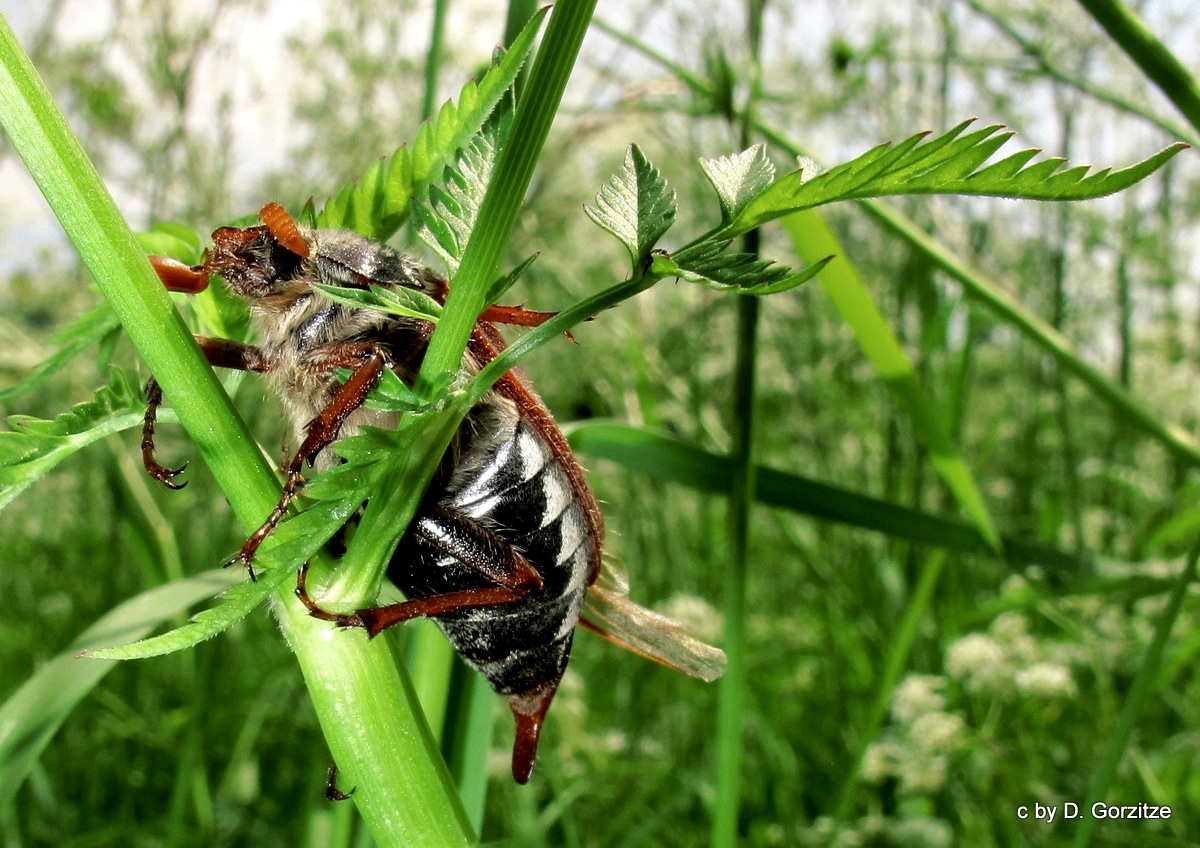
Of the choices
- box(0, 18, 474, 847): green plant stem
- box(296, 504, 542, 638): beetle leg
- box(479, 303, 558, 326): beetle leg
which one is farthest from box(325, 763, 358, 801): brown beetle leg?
box(479, 303, 558, 326): beetle leg

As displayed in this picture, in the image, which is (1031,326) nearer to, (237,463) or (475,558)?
(475,558)

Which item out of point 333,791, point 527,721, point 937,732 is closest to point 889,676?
point 937,732

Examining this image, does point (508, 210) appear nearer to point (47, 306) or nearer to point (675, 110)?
point (675, 110)

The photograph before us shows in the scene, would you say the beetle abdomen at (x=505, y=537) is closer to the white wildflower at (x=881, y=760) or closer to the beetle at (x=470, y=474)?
the beetle at (x=470, y=474)

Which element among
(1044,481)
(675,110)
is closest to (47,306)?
(675,110)

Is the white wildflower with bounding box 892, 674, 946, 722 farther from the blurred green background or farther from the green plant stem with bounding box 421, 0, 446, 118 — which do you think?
the green plant stem with bounding box 421, 0, 446, 118
